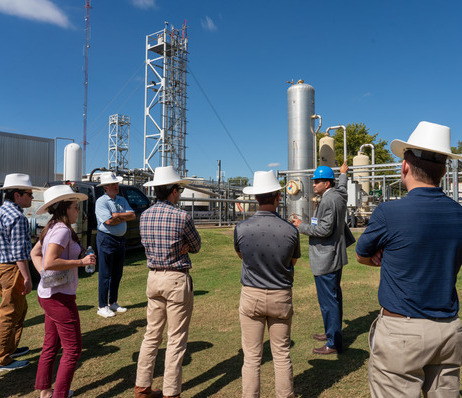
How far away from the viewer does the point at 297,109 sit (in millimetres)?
15188

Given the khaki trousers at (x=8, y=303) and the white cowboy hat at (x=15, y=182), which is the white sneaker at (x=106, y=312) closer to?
the khaki trousers at (x=8, y=303)

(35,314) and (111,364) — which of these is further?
(35,314)

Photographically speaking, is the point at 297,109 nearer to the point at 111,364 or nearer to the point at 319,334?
the point at 319,334

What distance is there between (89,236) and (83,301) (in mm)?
2288

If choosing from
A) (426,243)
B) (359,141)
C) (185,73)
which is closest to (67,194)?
(426,243)

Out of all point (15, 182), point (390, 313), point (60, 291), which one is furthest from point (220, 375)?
point (15, 182)

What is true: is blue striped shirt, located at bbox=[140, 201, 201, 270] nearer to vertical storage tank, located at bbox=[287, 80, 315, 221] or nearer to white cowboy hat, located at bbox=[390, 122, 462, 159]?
white cowboy hat, located at bbox=[390, 122, 462, 159]

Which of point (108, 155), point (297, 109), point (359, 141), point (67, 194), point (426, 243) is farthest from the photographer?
point (108, 155)

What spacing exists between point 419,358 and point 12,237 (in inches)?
146

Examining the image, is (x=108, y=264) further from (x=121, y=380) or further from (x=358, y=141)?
(x=358, y=141)

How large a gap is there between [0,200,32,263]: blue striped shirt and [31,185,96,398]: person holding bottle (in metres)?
0.76

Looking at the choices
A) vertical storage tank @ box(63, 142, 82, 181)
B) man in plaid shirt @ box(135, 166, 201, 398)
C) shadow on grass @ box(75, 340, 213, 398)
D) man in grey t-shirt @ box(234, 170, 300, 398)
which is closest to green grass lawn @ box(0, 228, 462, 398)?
shadow on grass @ box(75, 340, 213, 398)

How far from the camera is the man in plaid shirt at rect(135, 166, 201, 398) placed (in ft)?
10.2

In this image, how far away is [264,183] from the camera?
10.2 feet
